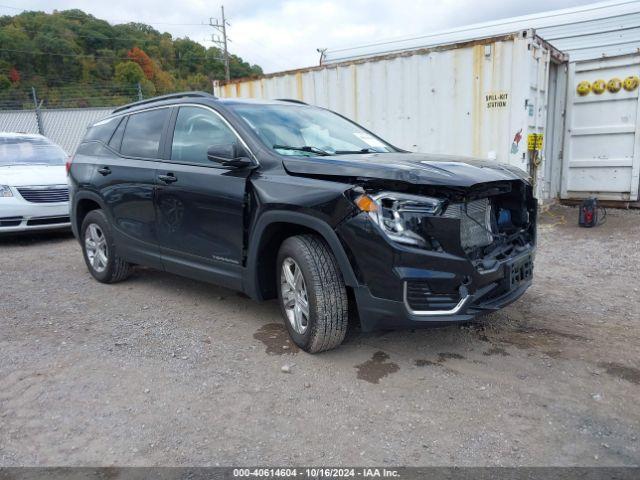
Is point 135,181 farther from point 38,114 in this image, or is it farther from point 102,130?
point 38,114

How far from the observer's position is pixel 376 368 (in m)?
3.30

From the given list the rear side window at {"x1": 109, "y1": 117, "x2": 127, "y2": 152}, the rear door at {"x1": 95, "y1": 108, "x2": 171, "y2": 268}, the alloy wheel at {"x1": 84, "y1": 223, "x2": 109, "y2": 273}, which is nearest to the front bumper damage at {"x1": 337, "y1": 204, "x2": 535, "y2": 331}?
the rear door at {"x1": 95, "y1": 108, "x2": 171, "y2": 268}

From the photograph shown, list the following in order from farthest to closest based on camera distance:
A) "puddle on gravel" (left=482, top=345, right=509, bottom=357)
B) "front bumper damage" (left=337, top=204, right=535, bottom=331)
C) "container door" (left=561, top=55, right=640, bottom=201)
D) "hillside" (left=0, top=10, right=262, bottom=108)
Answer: "hillside" (left=0, top=10, right=262, bottom=108) → "container door" (left=561, top=55, right=640, bottom=201) → "puddle on gravel" (left=482, top=345, right=509, bottom=357) → "front bumper damage" (left=337, top=204, right=535, bottom=331)

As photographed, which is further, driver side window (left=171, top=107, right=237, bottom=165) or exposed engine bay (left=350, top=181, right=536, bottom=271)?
driver side window (left=171, top=107, right=237, bottom=165)

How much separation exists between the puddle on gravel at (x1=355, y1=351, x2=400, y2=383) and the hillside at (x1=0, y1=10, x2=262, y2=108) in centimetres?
3218

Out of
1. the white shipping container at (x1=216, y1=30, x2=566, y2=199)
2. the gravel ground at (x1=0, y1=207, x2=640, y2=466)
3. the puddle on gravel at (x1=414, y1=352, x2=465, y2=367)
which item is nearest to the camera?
the gravel ground at (x1=0, y1=207, x2=640, y2=466)

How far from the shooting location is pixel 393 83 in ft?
27.7

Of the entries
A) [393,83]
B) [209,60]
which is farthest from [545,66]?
[209,60]

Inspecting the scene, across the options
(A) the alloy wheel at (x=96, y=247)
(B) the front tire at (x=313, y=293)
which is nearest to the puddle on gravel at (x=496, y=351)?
(B) the front tire at (x=313, y=293)

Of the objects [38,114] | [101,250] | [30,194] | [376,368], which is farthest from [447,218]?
[38,114]

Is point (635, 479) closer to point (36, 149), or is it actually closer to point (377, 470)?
point (377, 470)

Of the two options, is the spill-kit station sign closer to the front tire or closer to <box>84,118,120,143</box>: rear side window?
<box>84,118,120,143</box>: rear side window

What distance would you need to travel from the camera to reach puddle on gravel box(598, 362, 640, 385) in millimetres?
3096

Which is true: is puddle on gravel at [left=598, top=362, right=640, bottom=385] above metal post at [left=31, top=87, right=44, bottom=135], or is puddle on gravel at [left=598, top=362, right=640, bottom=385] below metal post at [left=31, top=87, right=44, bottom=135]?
below
